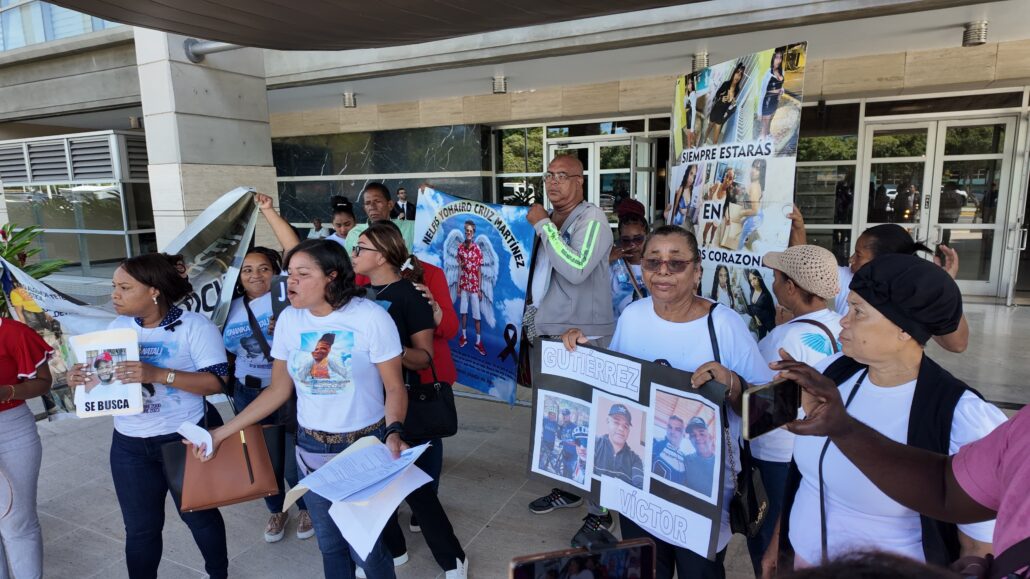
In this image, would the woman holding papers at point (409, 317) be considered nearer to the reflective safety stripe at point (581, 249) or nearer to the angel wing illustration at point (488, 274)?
the reflective safety stripe at point (581, 249)

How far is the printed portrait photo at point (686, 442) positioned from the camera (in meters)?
1.88

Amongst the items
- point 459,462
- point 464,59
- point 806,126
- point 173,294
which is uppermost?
point 464,59

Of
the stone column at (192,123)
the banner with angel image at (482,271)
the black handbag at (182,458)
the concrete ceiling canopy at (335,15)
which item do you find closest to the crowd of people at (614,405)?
the black handbag at (182,458)

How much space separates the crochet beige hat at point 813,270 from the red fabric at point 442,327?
1.81 meters

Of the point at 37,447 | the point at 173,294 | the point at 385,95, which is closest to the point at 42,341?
the point at 37,447

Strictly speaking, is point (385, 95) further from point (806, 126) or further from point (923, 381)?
point (923, 381)

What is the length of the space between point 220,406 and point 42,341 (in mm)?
3081

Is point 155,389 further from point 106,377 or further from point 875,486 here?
point 875,486

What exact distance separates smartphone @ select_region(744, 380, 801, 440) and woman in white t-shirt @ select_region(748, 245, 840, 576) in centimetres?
91

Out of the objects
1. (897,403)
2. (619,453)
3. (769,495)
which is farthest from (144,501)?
(897,403)

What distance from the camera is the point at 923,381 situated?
1.42 m

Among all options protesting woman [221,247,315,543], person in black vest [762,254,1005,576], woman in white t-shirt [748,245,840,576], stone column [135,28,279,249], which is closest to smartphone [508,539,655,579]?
person in black vest [762,254,1005,576]

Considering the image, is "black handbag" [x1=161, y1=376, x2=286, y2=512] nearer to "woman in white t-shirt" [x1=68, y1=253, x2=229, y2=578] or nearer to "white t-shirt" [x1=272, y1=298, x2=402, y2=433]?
"woman in white t-shirt" [x1=68, y1=253, x2=229, y2=578]

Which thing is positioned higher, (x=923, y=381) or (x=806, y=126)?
(x=806, y=126)
